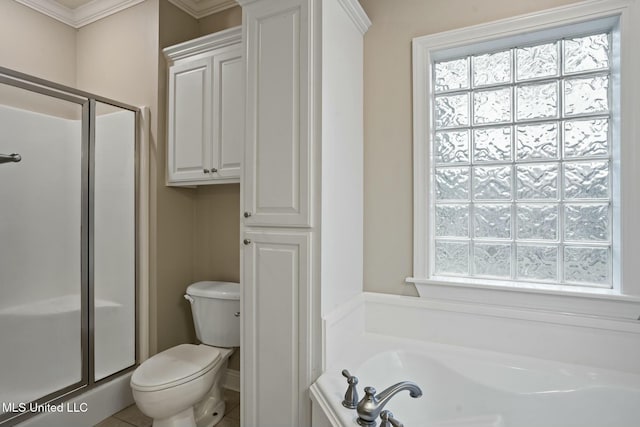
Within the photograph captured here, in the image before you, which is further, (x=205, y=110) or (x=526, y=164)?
(x=205, y=110)

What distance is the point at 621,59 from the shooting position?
141cm

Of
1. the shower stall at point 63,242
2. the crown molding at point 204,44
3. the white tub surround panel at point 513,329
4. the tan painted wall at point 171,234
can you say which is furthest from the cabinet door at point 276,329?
the crown molding at point 204,44

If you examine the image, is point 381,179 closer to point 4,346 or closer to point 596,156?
point 596,156

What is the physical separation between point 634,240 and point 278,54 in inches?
65.5

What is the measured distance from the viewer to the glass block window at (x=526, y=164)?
5.02ft

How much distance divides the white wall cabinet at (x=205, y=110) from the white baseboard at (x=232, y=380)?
1.29 m

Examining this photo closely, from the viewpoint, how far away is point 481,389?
56.8 inches

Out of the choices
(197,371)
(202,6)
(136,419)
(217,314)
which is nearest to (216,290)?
(217,314)

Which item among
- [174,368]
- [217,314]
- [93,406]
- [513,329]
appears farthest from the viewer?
[217,314]

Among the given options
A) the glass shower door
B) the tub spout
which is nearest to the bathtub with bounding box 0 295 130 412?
the glass shower door

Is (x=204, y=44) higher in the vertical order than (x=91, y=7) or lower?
lower

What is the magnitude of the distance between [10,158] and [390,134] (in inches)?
75.3

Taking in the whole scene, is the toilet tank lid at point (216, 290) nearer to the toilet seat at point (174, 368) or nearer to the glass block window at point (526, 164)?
the toilet seat at point (174, 368)

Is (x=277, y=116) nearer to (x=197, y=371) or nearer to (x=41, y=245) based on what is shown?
(x=197, y=371)
